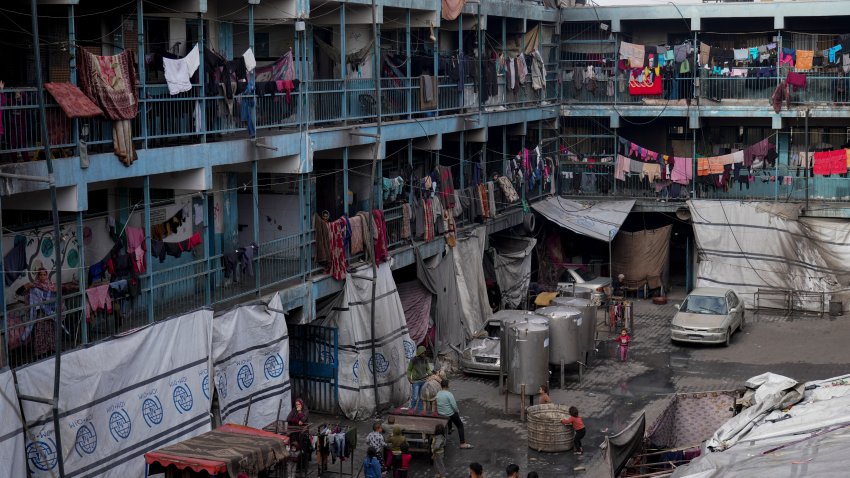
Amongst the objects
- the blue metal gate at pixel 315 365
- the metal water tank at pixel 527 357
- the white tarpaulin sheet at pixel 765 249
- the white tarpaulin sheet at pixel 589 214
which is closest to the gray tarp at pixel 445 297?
the metal water tank at pixel 527 357

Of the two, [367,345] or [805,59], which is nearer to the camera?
[367,345]

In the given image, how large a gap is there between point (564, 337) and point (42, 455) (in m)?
13.7

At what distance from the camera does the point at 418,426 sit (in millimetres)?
23750

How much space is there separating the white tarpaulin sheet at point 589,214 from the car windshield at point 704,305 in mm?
4508

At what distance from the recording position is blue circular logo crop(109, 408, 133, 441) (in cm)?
1981

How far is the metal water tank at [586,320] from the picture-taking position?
29781 millimetres

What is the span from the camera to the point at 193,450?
63.0ft

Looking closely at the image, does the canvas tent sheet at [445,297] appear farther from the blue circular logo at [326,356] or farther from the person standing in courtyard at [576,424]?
the person standing in courtyard at [576,424]

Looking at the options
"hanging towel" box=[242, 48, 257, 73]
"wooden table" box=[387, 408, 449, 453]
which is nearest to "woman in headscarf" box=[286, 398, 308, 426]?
"wooden table" box=[387, 408, 449, 453]

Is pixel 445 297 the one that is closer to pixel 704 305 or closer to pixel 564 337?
pixel 564 337

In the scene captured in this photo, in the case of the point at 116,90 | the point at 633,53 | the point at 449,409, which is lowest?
the point at 449,409

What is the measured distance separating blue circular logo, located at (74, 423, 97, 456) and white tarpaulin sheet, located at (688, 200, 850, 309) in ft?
75.1

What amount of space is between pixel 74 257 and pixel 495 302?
52.3ft

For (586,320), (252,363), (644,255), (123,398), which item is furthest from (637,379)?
(123,398)
